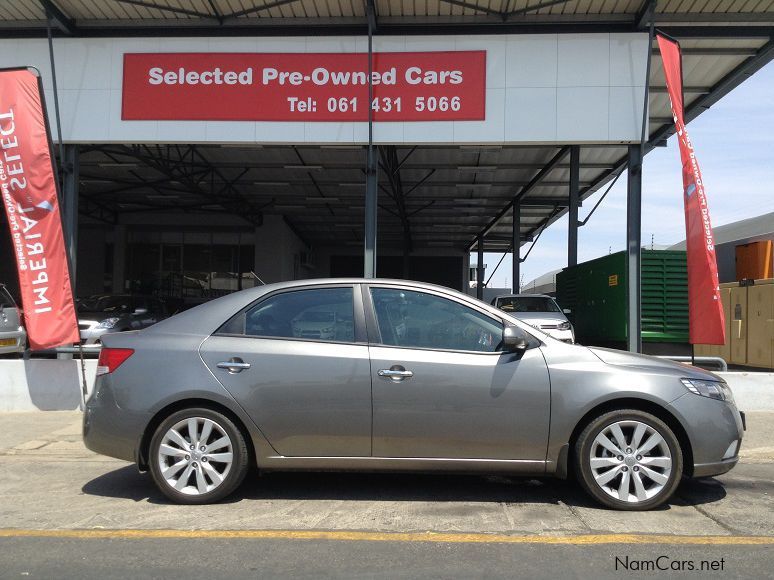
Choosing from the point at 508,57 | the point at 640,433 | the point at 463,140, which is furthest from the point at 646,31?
the point at 640,433

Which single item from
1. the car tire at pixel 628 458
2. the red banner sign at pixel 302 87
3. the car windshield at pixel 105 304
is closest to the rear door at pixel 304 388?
the car tire at pixel 628 458

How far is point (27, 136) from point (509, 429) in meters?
7.36

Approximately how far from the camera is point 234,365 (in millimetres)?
4715

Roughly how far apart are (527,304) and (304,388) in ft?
35.5

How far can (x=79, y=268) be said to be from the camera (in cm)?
2745

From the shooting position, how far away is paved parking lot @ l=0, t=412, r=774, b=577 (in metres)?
3.88

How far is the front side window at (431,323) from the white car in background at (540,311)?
842cm

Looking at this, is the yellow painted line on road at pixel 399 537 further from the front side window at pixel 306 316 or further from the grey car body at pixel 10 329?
the grey car body at pixel 10 329

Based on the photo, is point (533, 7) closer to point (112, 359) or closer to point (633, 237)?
point (633, 237)

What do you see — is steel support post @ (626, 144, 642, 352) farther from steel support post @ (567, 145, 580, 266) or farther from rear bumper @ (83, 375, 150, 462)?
rear bumper @ (83, 375, 150, 462)

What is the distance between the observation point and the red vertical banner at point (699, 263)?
8664 millimetres

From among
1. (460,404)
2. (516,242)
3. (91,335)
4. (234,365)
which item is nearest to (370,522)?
(460,404)

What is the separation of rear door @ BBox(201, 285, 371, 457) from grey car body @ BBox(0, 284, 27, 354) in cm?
737

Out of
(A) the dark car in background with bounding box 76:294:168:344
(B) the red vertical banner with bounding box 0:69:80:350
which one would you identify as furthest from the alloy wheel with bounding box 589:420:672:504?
(A) the dark car in background with bounding box 76:294:168:344
